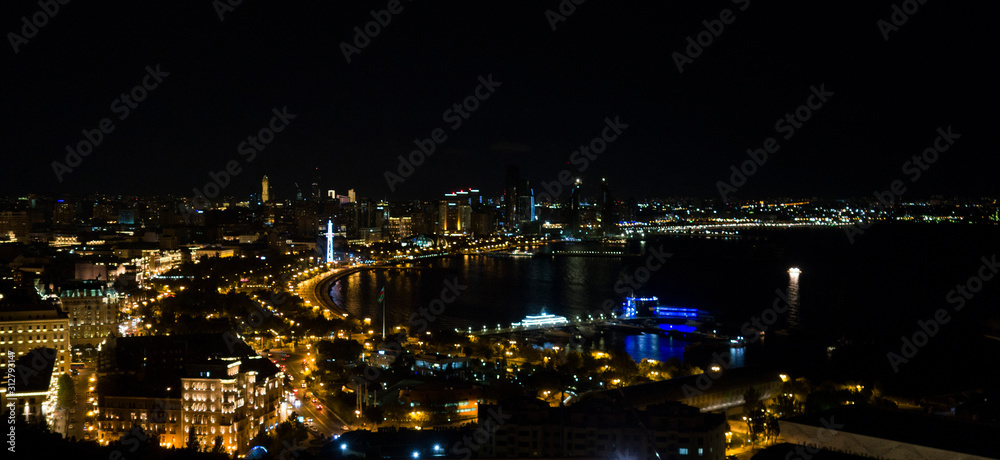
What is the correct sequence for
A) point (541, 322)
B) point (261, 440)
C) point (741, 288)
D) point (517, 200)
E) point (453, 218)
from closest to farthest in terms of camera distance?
point (261, 440), point (541, 322), point (741, 288), point (453, 218), point (517, 200)

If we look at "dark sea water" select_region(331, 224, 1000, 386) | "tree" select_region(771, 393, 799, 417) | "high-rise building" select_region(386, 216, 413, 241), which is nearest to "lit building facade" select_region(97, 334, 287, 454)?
"tree" select_region(771, 393, 799, 417)

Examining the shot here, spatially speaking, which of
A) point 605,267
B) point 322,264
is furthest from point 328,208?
point 605,267

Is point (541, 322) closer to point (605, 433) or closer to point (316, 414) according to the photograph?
point (316, 414)

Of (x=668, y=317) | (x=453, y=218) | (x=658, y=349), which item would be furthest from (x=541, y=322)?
(x=453, y=218)

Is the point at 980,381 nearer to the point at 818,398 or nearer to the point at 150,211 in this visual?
the point at 818,398

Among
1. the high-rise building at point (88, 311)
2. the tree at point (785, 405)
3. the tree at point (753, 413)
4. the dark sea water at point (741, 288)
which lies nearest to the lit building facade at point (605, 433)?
the tree at point (753, 413)

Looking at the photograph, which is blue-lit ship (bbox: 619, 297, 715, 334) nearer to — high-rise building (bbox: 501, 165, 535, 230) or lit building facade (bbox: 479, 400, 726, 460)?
lit building facade (bbox: 479, 400, 726, 460)

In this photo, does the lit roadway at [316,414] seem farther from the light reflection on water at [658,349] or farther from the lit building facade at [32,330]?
the light reflection on water at [658,349]
